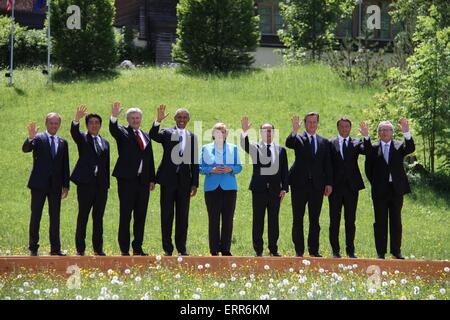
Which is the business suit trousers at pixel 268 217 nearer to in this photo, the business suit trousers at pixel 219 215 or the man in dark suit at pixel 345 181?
the business suit trousers at pixel 219 215

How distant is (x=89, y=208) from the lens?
10.7 m

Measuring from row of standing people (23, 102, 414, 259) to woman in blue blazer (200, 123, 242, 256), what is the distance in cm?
1

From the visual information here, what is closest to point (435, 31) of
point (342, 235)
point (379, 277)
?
point (342, 235)

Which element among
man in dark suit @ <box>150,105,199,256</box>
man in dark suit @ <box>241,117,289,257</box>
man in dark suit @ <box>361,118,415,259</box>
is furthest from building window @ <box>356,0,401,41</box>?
man in dark suit @ <box>150,105,199,256</box>

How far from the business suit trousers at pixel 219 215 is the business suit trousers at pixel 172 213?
13.1 inches

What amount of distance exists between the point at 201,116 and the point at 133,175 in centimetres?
1151

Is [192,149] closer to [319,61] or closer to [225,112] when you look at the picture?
[225,112]

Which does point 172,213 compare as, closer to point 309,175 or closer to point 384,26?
point 309,175

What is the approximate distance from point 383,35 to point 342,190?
29.0m

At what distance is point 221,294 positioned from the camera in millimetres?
8000

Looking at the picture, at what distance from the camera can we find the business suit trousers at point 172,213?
10844 millimetres

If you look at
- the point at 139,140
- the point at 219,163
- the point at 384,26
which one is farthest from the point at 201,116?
the point at 384,26

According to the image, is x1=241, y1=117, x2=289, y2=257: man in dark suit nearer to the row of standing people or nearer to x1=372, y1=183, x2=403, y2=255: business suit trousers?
the row of standing people

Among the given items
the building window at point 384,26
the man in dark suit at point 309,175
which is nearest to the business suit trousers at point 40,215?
the man in dark suit at point 309,175
